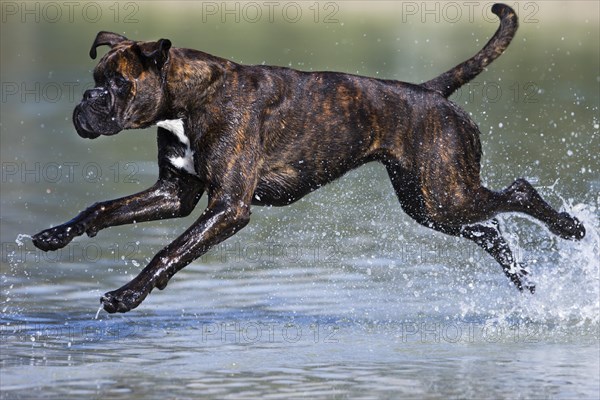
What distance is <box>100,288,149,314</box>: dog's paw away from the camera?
24.2 feet

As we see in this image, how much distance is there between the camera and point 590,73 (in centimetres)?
2088

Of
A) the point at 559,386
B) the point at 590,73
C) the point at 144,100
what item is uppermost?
the point at 590,73

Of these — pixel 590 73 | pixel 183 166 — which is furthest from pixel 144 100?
pixel 590 73

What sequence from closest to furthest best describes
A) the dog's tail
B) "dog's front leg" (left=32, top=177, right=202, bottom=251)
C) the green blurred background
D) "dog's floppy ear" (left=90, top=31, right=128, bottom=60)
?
"dog's floppy ear" (left=90, top=31, right=128, bottom=60) < "dog's front leg" (left=32, top=177, right=202, bottom=251) < the dog's tail < the green blurred background

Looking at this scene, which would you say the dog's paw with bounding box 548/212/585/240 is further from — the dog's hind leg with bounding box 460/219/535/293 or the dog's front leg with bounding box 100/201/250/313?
the dog's front leg with bounding box 100/201/250/313

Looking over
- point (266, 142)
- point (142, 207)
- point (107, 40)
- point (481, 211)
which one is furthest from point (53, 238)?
point (481, 211)

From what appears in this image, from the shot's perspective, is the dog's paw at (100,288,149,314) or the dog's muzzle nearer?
the dog's paw at (100,288,149,314)

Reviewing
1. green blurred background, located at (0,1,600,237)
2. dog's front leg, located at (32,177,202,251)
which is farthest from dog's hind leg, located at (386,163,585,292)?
green blurred background, located at (0,1,600,237)

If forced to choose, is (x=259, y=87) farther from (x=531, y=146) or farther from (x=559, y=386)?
(x=531, y=146)

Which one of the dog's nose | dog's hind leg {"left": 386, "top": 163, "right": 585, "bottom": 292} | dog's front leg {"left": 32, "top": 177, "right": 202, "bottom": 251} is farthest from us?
dog's hind leg {"left": 386, "top": 163, "right": 585, "bottom": 292}

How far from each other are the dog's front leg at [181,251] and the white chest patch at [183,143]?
29cm

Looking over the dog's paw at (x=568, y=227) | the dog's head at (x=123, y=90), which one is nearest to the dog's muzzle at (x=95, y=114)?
the dog's head at (x=123, y=90)

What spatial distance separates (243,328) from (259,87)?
131 centimetres

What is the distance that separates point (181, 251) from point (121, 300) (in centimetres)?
43
